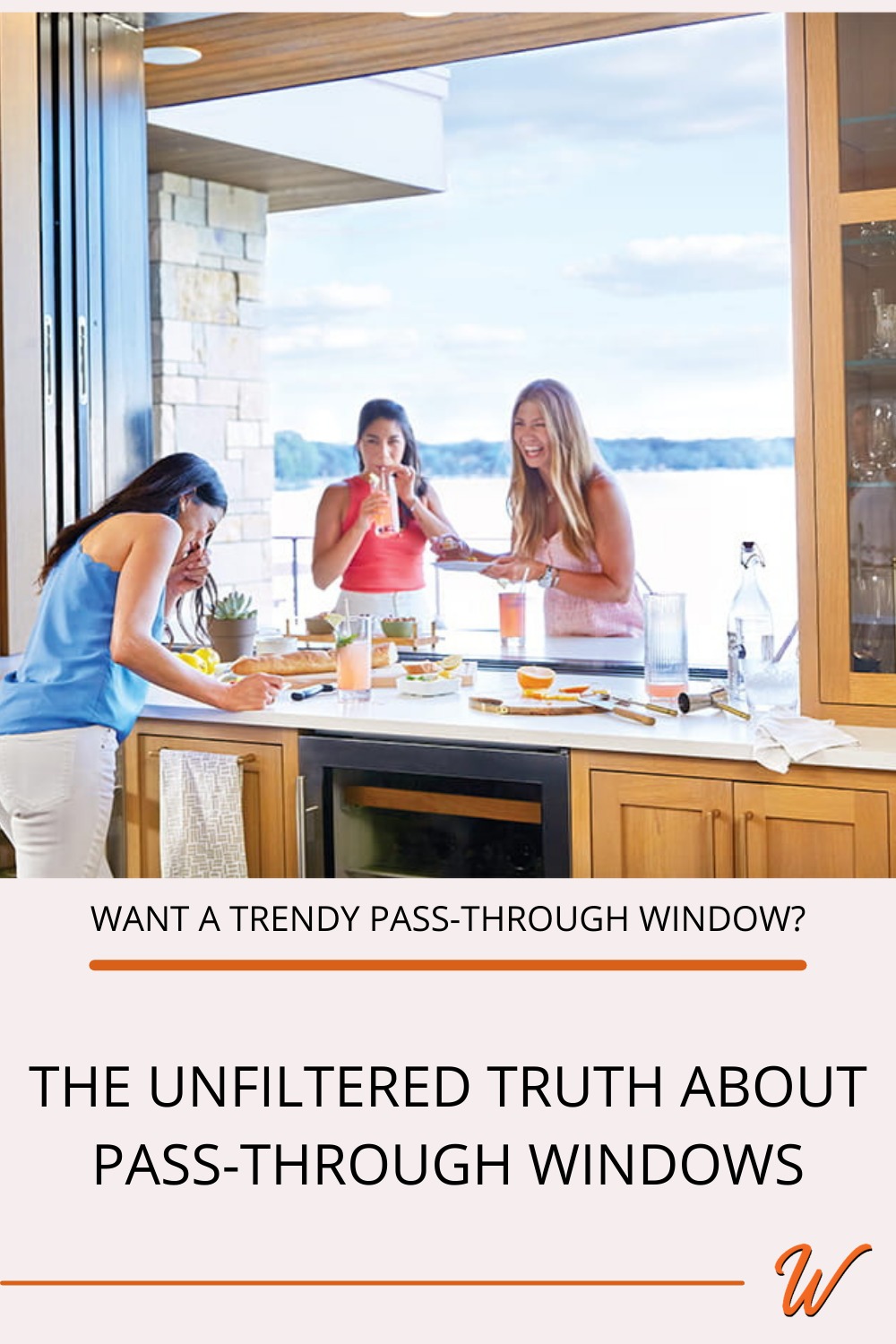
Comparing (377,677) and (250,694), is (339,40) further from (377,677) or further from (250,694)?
(250,694)

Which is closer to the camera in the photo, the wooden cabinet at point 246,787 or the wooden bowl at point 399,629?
the wooden cabinet at point 246,787

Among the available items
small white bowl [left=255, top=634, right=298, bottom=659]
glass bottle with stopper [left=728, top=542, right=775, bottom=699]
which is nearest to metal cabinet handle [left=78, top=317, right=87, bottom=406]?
small white bowl [left=255, top=634, right=298, bottom=659]

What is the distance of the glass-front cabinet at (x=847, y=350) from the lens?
2.56 meters

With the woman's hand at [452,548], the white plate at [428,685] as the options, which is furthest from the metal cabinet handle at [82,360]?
the white plate at [428,685]

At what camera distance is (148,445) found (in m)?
3.80

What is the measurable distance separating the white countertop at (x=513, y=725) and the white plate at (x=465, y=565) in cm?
40

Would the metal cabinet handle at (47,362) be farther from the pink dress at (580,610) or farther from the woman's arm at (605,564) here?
the pink dress at (580,610)

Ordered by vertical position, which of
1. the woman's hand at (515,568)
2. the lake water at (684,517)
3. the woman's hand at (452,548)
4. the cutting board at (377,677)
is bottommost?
the cutting board at (377,677)

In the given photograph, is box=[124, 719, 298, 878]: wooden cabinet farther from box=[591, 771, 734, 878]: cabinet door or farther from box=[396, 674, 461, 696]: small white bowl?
box=[591, 771, 734, 878]: cabinet door
